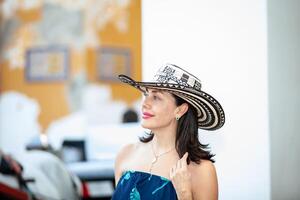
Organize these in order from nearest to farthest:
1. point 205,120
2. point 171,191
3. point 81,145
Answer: point 171,191, point 205,120, point 81,145

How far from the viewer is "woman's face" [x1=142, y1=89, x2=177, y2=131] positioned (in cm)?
127

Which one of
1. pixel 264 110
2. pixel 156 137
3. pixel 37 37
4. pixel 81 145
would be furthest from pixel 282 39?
pixel 37 37

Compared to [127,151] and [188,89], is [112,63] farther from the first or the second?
[188,89]

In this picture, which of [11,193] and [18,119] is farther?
[18,119]

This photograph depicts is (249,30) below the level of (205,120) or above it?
above

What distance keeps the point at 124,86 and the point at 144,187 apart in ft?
7.36

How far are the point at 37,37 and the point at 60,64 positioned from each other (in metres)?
0.31

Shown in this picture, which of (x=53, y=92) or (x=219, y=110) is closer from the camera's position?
Answer: (x=219, y=110)

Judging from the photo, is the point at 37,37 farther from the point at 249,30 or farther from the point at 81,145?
the point at 249,30

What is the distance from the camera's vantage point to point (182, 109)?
1288 mm

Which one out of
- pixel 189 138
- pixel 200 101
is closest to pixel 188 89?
pixel 200 101

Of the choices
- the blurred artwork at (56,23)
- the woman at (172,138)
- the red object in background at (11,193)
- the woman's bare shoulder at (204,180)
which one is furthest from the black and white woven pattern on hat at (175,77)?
the blurred artwork at (56,23)

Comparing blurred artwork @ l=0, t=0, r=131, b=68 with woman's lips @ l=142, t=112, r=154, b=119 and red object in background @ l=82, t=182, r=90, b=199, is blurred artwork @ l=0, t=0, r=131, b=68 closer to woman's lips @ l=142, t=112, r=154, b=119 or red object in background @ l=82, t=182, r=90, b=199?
red object in background @ l=82, t=182, r=90, b=199

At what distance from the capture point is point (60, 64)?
11.4ft
